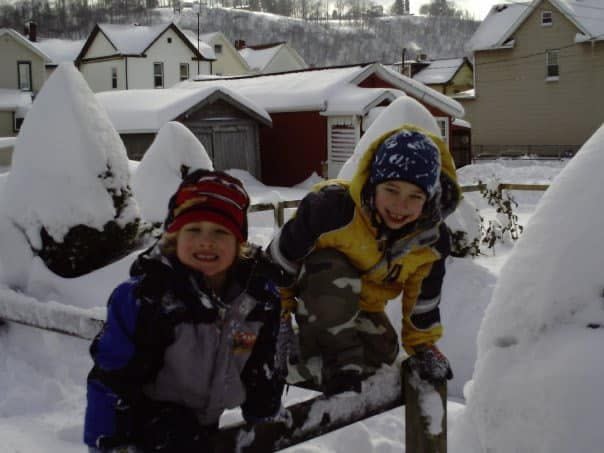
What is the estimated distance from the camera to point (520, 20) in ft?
114

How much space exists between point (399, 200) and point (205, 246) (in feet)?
2.83

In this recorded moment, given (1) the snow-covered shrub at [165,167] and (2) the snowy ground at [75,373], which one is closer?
(2) the snowy ground at [75,373]

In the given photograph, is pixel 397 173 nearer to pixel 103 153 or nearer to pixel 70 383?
pixel 70 383

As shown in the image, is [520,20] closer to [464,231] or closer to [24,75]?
[24,75]

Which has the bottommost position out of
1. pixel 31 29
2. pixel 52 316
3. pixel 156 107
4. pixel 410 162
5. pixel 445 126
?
pixel 52 316

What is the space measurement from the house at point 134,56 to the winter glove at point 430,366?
40178 millimetres

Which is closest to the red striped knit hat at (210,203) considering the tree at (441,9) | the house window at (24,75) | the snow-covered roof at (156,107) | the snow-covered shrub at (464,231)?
the snow-covered shrub at (464,231)

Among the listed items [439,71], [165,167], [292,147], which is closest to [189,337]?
[165,167]

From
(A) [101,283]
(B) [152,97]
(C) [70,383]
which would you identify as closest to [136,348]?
(C) [70,383]

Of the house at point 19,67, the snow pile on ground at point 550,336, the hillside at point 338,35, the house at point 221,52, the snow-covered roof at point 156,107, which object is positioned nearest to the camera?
the snow pile on ground at point 550,336

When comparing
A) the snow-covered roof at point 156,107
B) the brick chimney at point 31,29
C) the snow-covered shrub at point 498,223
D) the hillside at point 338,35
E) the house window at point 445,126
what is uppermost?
the hillside at point 338,35

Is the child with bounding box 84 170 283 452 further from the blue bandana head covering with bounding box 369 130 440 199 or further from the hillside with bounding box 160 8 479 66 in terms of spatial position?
the hillside with bounding box 160 8 479 66

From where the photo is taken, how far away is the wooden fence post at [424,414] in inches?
101

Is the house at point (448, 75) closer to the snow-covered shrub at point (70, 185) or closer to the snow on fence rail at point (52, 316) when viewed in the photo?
the snow-covered shrub at point (70, 185)
